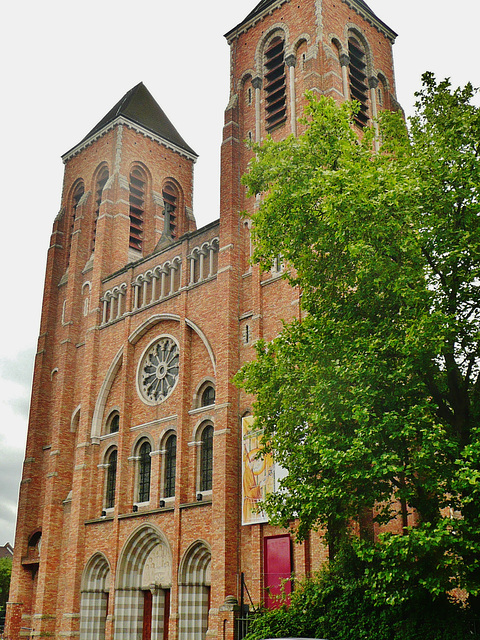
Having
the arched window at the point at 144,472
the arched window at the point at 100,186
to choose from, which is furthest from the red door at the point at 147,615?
the arched window at the point at 100,186

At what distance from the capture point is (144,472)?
96.4ft

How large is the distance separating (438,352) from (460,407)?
1.66m

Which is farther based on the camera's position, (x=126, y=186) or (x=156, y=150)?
(x=156, y=150)

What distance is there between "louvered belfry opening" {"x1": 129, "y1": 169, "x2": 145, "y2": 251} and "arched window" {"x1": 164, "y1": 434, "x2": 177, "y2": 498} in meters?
12.8

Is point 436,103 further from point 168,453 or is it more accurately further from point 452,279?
point 168,453

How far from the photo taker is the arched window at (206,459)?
2620 cm

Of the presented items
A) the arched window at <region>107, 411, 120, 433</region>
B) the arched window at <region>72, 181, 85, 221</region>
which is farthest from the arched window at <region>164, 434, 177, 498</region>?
the arched window at <region>72, 181, 85, 221</region>

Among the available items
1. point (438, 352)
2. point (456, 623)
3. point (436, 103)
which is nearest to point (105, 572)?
point (456, 623)

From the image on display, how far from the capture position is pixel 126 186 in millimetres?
37250

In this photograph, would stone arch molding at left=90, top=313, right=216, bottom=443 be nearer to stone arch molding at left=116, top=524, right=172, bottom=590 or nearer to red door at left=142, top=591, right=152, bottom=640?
stone arch molding at left=116, top=524, right=172, bottom=590

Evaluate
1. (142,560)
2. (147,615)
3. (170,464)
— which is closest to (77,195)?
(170,464)

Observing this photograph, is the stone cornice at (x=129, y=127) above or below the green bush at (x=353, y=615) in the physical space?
above

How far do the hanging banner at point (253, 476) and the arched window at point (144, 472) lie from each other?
6.91 metres

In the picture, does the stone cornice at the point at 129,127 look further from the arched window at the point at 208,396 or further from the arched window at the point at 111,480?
the arched window at the point at 111,480
